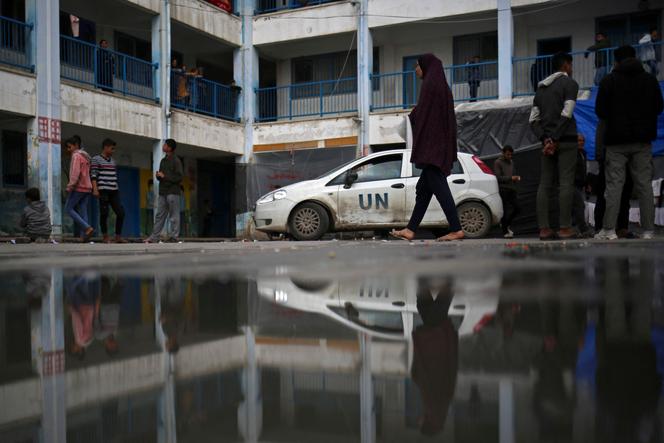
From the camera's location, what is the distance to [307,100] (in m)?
21.8

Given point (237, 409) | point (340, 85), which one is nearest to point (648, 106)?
point (237, 409)

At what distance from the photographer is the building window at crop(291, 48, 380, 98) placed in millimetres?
21328

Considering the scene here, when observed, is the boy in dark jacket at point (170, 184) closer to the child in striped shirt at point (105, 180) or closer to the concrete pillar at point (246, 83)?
the child in striped shirt at point (105, 180)

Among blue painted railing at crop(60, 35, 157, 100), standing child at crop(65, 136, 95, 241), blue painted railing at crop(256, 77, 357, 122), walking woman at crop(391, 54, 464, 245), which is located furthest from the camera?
blue painted railing at crop(256, 77, 357, 122)

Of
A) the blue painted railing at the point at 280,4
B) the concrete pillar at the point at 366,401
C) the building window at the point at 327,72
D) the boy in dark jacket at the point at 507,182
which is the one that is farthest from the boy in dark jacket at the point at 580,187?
the blue painted railing at the point at 280,4

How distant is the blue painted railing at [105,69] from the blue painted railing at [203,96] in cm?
82

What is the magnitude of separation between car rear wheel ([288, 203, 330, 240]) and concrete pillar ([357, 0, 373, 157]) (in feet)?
28.8

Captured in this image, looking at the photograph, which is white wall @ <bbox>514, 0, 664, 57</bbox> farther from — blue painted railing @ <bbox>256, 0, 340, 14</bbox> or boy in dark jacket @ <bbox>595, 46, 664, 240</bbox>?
boy in dark jacket @ <bbox>595, 46, 664, 240</bbox>

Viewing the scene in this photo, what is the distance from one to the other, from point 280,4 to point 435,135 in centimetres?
1760

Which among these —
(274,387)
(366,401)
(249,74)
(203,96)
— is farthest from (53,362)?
(249,74)

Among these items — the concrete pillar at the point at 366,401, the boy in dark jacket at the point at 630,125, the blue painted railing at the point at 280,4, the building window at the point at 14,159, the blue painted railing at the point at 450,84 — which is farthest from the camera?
the blue painted railing at the point at 280,4

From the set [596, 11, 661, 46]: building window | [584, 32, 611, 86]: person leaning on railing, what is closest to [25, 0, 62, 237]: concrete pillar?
[584, 32, 611, 86]: person leaning on railing

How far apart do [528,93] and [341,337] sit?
17.9 meters

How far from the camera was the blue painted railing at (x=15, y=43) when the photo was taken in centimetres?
1456
